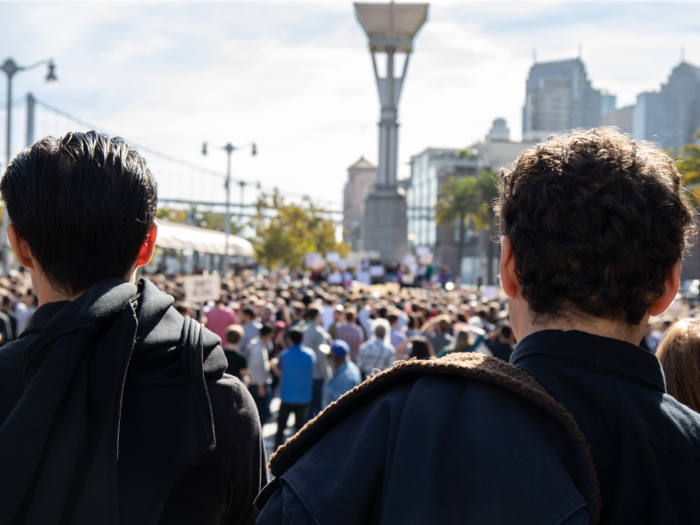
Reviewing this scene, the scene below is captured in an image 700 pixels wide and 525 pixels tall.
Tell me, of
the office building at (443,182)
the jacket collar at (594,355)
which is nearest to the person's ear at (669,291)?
the jacket collar at (594,355)

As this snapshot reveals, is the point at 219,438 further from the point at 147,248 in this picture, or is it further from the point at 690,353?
the point at 690,353

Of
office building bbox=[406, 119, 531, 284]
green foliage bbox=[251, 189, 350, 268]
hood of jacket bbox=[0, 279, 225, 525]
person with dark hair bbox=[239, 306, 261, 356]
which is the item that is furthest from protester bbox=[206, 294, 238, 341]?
office building bbox=[406, 119, 531, 284]

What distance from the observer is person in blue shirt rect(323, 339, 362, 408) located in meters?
8.02

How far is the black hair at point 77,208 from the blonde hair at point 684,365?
2050 millimetres

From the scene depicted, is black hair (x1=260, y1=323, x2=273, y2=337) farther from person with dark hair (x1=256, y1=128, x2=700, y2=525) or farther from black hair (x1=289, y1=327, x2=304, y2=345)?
person with dark hair (x1=256, y1=128, x2=700, y2=525)

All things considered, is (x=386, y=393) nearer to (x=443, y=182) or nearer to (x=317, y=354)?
(x=317, y=354)

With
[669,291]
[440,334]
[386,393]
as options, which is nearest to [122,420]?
[386,393]

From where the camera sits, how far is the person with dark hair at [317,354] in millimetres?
9609

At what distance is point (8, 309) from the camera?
11609 mm

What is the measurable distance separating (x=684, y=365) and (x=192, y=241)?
24.0 m

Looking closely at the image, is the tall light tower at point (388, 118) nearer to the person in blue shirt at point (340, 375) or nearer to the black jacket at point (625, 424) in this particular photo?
the person in blue shirt at point (340, 375)

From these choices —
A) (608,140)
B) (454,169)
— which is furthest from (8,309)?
(454,169)

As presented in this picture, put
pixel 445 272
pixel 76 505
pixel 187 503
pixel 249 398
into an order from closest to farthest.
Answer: pixel 76 505 → pixel 187 503 → pixel 249 398 → pixel 445 272

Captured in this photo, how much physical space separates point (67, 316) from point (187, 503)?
1.72ft
